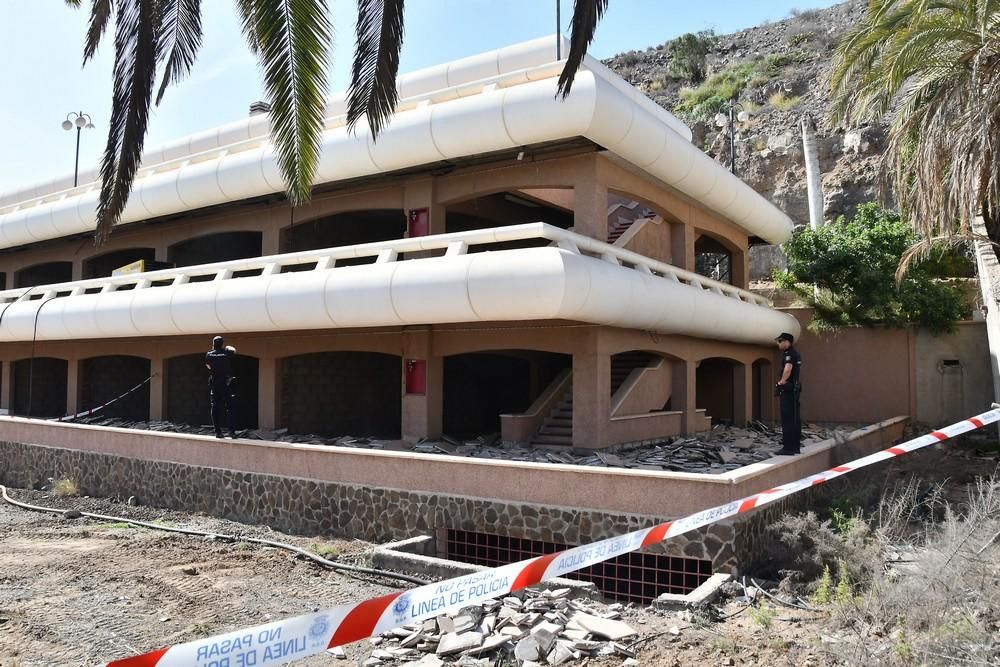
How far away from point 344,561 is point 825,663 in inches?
277

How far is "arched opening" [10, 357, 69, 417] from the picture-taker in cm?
2602

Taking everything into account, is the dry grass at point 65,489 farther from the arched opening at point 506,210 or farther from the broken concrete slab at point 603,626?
the broken concrete slab at point 603,626

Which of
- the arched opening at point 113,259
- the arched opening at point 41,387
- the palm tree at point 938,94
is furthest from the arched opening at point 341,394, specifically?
the palm tree at point 938,94

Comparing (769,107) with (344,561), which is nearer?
Result: (344,561)

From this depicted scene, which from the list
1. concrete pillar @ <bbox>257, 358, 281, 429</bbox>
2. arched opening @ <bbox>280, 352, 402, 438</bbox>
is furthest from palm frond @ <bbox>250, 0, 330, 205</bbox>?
arched opening @ <bbox>280, 352, 402, 438</bbox>

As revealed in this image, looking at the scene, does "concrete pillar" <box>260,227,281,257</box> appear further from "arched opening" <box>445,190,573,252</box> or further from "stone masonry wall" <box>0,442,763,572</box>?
"stone masonry wall" <box>0,442,763,572</box>

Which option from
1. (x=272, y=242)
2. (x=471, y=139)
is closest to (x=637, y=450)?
(x=471, y=139)

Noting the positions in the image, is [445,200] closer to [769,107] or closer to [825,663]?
[825,663]

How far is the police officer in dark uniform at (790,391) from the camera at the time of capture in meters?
12.3

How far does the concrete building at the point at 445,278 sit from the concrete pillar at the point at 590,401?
40 mm

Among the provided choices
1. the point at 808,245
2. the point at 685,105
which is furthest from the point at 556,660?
the point at 685,105

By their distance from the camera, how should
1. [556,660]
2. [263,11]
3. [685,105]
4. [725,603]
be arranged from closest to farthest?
[263,11] → [556,660] → [725,603] → [685,105]

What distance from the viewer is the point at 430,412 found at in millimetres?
16000

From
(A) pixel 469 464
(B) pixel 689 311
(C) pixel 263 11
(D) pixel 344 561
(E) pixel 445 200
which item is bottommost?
(D) pixel 344 561
